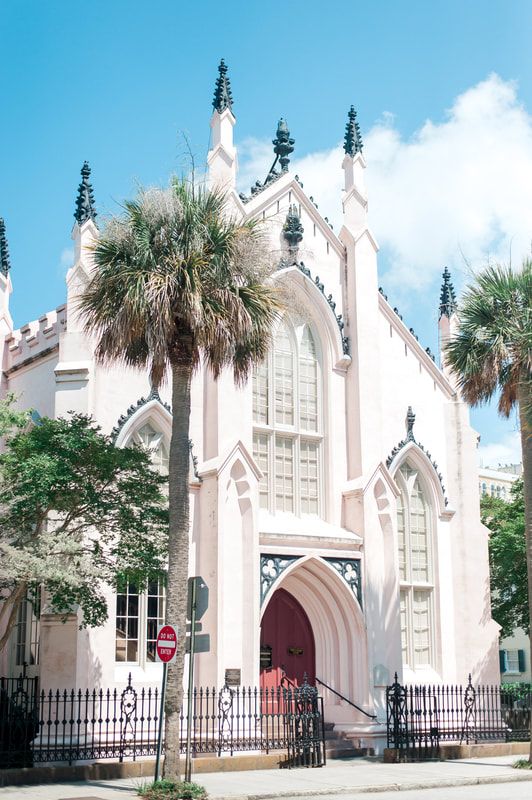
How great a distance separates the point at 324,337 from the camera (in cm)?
2670

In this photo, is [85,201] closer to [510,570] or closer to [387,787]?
[387,787]

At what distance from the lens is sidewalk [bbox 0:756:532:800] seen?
1633 centimetres

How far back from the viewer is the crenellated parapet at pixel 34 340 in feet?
77.9

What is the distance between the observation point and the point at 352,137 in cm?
2839

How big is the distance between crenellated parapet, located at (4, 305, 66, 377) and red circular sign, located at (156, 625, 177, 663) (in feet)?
30.5

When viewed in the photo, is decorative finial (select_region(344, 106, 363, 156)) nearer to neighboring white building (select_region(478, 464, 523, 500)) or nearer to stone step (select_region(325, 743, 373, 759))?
stone step (select_region(325, 743, 373, 759))

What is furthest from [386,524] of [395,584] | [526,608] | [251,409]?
[526,608]

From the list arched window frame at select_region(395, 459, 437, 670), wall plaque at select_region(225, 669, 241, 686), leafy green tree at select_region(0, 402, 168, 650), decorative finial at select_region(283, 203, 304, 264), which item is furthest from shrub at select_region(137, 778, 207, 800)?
decorative finial at select_region(283, 203, 304, 264)

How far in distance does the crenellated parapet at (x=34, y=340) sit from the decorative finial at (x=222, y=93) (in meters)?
6.35

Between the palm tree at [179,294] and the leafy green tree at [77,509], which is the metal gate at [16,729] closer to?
the leafy green tree at [77,509]

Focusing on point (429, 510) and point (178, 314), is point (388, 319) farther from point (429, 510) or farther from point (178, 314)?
point (178, 314)

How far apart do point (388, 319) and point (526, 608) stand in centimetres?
1391

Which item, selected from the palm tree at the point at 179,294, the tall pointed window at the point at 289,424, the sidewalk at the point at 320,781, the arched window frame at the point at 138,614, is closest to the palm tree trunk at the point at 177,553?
the palm tree at the point at 179,294

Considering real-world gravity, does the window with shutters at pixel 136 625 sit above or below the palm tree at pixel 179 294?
below
